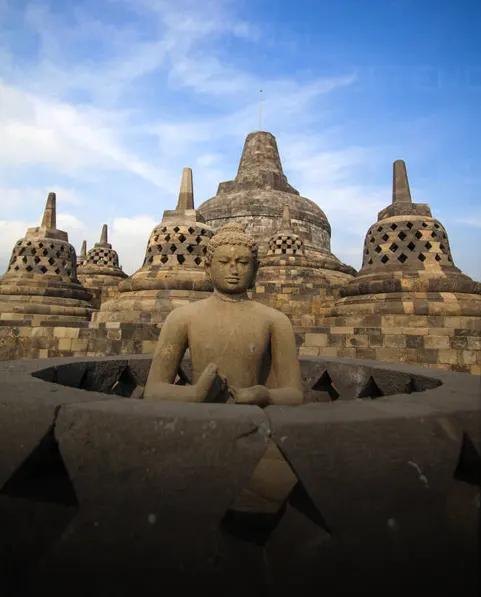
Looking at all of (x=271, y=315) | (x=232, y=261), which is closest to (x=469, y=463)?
(x=271, y=315)

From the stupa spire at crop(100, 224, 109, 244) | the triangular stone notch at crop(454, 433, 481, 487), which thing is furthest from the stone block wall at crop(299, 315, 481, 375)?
the stupa spire at crop(100, 224, 109, 244)

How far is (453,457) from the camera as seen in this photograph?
114 cm

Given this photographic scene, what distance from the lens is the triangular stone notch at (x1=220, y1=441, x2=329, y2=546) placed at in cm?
112

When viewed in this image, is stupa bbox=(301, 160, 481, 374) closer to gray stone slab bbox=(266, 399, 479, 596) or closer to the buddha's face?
the buddha's face

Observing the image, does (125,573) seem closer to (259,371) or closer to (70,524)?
(70,524)

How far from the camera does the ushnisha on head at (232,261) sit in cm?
235

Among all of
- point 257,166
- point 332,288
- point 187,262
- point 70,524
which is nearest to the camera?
point 70,524

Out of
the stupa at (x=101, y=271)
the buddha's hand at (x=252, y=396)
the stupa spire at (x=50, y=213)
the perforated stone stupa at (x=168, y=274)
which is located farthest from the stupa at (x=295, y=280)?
the buddha's hand at (x=252, y=396)

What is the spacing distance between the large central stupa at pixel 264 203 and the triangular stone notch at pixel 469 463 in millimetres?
19021

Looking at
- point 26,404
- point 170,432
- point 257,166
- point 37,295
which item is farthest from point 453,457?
point 257,166

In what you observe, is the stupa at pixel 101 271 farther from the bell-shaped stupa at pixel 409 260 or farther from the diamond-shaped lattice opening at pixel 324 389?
the diamond-shaped lattice opening at pixel 324 389

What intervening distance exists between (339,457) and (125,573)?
2.27ft

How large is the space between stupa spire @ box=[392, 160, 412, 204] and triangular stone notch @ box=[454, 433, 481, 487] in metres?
9.42

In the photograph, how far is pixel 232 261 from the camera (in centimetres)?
236
